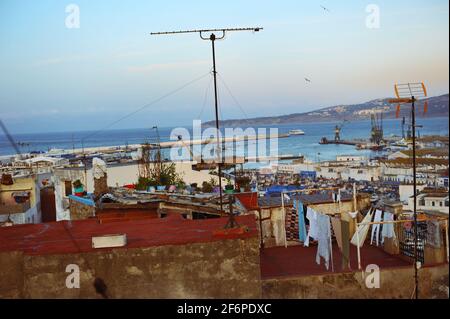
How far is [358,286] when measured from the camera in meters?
Answer: 6.04

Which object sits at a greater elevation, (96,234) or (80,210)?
(96,234)

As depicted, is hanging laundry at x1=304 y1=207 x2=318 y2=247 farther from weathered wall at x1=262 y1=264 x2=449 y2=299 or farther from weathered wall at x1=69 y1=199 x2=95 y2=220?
weathered wall at x1=69 y1=199 x2=95 y2=220

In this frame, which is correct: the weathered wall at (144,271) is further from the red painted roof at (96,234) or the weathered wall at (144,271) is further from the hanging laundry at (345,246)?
the hanging laundry at (345,246)

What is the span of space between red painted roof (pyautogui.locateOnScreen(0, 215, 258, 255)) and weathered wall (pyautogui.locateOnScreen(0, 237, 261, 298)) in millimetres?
90

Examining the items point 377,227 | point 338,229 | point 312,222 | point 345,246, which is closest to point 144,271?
point 345,246

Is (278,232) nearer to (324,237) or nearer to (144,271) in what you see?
(324,237)

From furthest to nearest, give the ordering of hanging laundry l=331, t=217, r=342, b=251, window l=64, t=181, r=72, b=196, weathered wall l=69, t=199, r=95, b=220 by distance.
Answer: window l=64, t=181, r=72, b=196 < weathered wall l=69, t=199, r=95, b=220 < hanging laundry l=331, t=217, r=342, b=251

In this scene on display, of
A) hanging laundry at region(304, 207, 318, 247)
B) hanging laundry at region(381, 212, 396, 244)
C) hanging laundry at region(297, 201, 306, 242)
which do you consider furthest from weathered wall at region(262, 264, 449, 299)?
hanging laundry at region(297, 201, 306, 242)

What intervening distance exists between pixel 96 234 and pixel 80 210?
439 centimetres

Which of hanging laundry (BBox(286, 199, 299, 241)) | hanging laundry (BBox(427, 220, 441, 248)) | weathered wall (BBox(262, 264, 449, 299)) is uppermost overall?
hanging laundry (BBox(427, 220, 441, 248))

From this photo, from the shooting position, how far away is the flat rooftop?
6.45 metres

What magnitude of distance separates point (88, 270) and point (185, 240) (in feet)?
3.30
